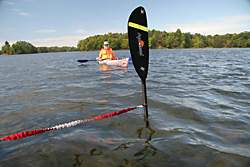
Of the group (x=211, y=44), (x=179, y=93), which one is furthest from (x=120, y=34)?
(x=179, y=93)

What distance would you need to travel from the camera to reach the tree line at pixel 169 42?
108750 mm

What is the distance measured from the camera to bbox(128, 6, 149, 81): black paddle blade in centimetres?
466

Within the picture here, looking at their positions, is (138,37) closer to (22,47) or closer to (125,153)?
(125,153)

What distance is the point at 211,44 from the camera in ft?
382

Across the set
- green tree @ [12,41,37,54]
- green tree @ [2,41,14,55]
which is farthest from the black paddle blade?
green tree @ [12,41,37,54]

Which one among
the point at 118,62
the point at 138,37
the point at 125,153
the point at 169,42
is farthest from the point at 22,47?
the point at 125,153

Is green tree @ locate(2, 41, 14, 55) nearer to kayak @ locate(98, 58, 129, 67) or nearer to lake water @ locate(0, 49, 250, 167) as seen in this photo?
kayak @ locate(98, 58, 129, 67)

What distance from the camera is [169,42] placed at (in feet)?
405

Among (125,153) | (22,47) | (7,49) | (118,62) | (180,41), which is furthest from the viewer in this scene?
(22,47)

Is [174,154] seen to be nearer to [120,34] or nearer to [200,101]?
[200,101]

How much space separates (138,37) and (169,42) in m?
123

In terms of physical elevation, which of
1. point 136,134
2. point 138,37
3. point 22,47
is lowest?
point 136,134

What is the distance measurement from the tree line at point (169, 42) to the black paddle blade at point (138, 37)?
105930 millimetres

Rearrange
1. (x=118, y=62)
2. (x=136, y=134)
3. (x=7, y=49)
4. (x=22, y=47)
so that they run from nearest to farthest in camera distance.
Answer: (x=136, y=134)
(x=118, y=62)
(x=7, y=49)
(x=22, y=47)
